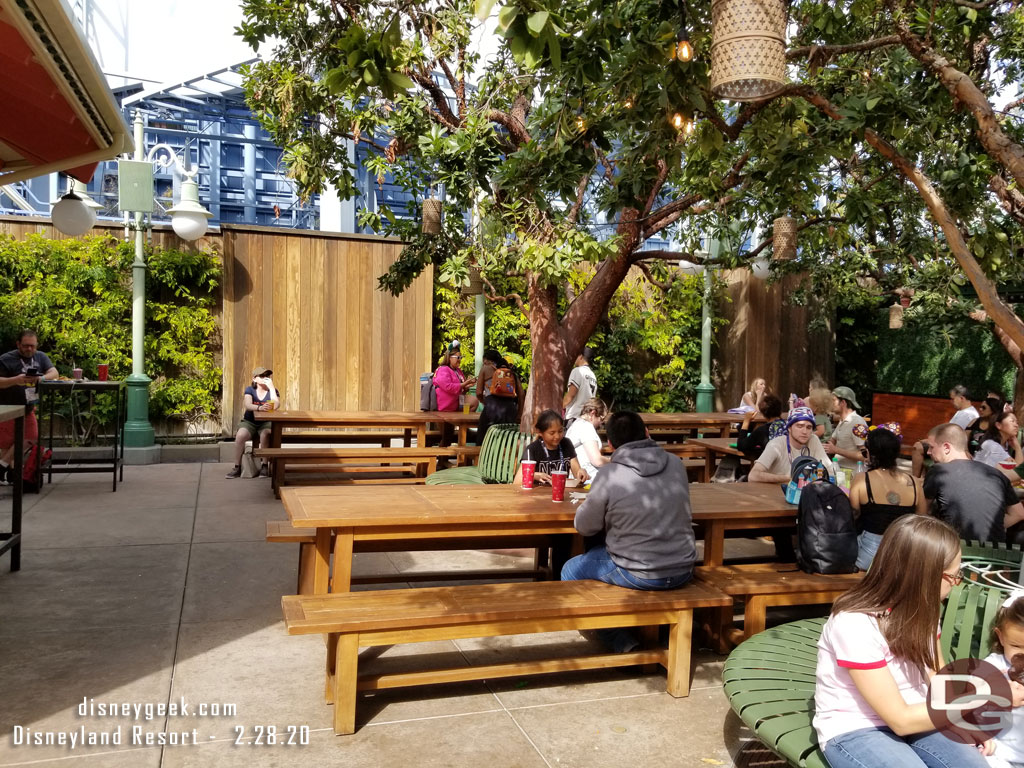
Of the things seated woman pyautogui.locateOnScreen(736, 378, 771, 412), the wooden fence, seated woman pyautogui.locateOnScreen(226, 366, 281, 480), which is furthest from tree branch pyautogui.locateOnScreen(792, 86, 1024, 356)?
the wooden fence

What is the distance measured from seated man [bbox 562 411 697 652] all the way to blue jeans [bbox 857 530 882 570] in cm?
106

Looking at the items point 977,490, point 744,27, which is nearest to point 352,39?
point 744,27

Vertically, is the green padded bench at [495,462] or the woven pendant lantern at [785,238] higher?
the woven pendant lantern at [785,238]

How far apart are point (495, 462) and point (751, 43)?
4.58 metres

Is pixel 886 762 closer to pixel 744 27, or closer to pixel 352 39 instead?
pixel 744 27

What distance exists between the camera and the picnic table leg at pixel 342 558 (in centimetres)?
426

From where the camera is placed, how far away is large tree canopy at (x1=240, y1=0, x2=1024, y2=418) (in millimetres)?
3705

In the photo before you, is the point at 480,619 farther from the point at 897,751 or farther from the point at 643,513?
the point at 897,751

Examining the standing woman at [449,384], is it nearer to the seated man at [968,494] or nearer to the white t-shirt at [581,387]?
the white t-shirt at [581,387]

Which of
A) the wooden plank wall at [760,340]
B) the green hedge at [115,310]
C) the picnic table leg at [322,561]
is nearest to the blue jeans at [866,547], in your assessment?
the picnic table leg at [322,561]

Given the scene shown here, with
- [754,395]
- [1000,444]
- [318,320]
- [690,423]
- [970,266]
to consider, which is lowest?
[690,423]

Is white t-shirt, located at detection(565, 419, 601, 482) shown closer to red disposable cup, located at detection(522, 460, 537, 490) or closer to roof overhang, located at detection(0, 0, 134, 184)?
red disposable cup, located at detection(522, 460, 537, 490)

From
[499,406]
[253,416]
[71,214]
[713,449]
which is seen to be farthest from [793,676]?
[71,214]

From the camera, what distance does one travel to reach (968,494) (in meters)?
4.29
